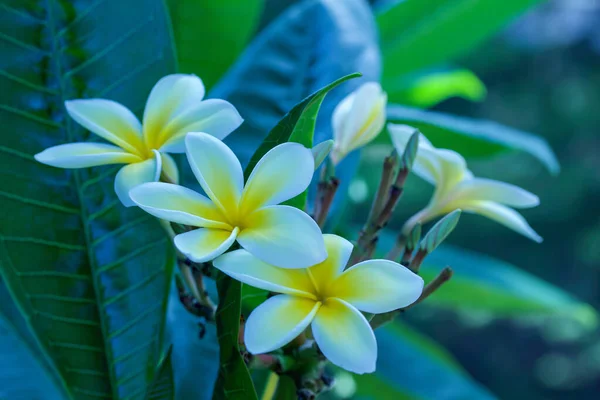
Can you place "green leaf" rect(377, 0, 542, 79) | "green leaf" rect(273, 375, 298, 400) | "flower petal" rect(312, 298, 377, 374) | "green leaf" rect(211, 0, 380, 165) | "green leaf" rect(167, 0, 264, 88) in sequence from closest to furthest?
1. "flower petal" rect(312, 298, 377, 374)
2. "green leaf" rect(273, 375, 298, 400)
3. "green leaf" rect(211, 0, 380, 165)
4. "green leaf" rect(167, 0, 264, 88)
5. "green leaf" rect(377, 0, 542, 79)

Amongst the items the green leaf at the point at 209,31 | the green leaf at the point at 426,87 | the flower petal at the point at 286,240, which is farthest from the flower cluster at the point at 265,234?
the green leaf at the point at 426,87

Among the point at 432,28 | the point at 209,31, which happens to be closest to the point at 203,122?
the point at 209,31

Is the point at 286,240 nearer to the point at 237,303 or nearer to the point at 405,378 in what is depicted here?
the point at 237,303

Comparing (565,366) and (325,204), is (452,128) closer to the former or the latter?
(325,204)

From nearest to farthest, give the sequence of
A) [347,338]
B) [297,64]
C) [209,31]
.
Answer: [347,338] → [297,64] → [209,31]

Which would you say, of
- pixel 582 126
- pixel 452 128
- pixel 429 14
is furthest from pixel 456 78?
pixel 582 126

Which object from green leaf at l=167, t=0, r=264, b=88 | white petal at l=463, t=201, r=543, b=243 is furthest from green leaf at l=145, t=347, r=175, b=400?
green leaf at l=167, t=0, r=264, b=88

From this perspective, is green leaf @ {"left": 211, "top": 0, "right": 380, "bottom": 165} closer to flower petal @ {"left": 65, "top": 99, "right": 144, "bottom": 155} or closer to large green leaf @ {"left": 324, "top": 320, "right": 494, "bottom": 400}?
flower petal @ {"left": 65, "top": 99, "right": 144, "bottom": 155}
